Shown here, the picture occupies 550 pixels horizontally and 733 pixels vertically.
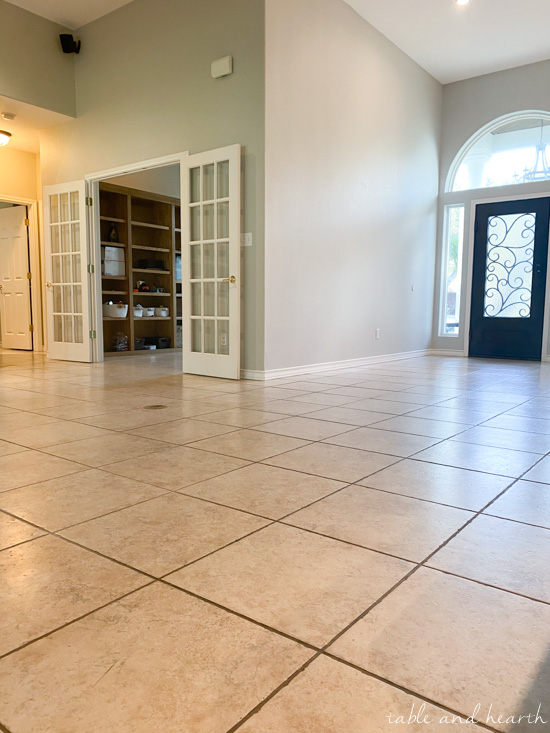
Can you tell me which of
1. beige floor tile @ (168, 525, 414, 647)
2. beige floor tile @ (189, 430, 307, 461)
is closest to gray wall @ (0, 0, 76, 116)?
beige floor tile @ (189, 430, 307, 461)

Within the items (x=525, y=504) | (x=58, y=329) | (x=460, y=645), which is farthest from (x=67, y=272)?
(x=460, y=645)

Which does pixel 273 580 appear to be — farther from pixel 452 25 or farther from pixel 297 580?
pixel 452 25

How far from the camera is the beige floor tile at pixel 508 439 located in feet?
8.07

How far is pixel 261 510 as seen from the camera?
1.66m

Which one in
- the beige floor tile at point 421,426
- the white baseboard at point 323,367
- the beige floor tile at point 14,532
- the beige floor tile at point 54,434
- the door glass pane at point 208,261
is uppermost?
the door glass pane at point 208,261

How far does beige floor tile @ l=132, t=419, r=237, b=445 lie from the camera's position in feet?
8.46

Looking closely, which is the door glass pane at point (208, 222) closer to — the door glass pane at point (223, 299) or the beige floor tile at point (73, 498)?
the door glass pane at point (223, 299)

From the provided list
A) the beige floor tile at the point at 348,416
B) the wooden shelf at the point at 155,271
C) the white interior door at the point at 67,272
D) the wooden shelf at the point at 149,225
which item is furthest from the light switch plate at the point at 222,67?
the beige floor tile at the point at 348,416

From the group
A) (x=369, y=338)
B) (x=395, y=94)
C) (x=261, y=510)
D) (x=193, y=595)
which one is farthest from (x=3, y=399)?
(x=395, y=94)

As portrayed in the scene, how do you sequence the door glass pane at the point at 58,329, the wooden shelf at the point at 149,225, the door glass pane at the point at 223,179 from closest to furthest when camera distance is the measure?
the door glass pane at the point at 223,179
the door glass pane at the point at 58,329
the wooden shelf at the point at 149,225

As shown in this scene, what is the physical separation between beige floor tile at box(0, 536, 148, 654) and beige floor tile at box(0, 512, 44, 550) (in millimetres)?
36

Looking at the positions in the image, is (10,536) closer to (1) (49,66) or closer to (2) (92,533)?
(2) (92,533)

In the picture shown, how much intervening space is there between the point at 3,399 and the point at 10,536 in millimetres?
2503

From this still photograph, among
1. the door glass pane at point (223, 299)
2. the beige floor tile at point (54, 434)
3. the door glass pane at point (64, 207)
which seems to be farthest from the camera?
the door glass pane at point (64, 207)
